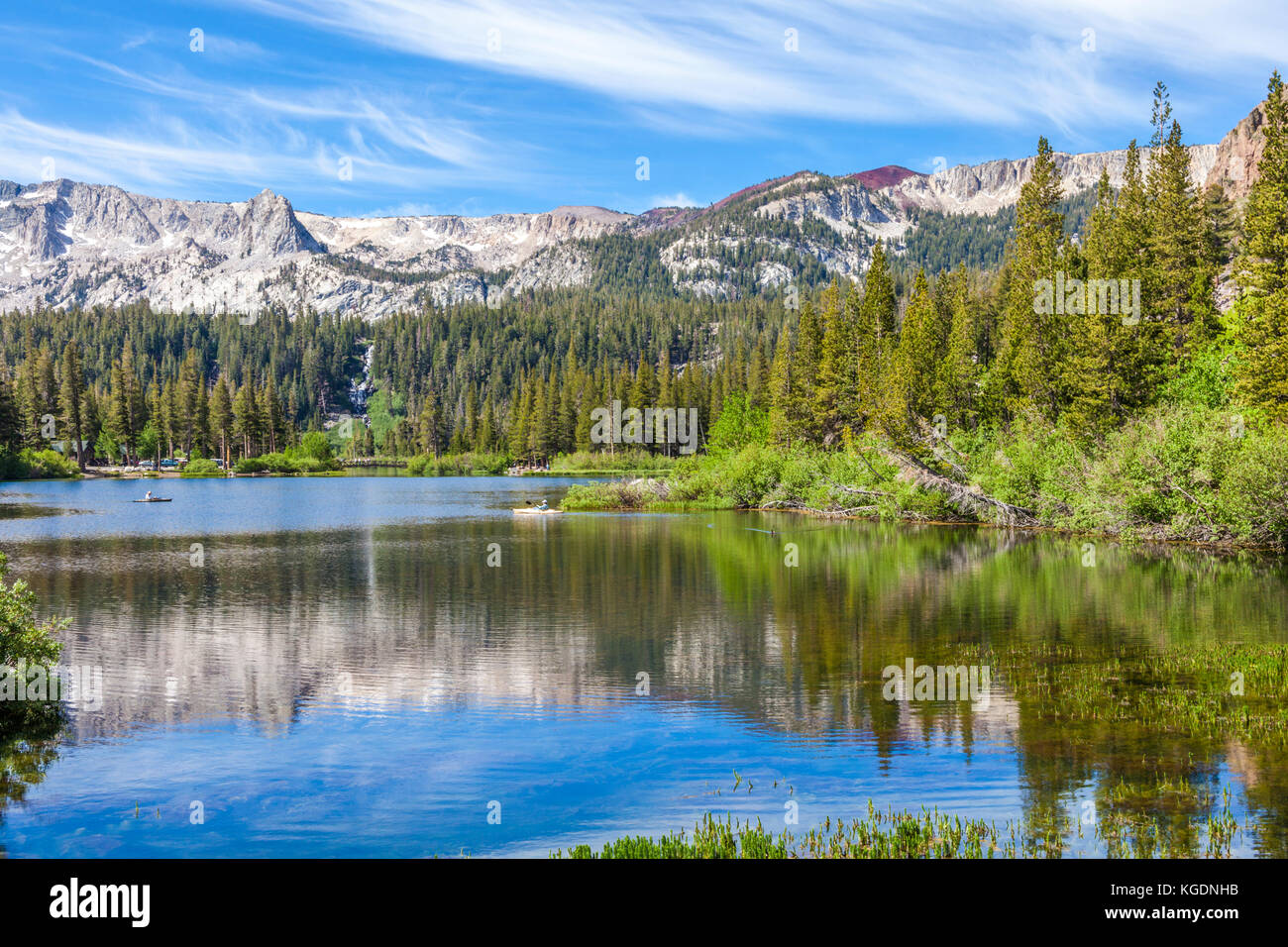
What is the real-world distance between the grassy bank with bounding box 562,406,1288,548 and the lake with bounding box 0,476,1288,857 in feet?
12.1

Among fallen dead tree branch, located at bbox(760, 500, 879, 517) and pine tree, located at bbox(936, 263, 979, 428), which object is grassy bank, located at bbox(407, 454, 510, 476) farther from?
pine tree, located at bbox(936, 263, 979, 428)

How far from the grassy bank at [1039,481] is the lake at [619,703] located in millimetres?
3694

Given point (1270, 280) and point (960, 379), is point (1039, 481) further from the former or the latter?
point (1270, 280)

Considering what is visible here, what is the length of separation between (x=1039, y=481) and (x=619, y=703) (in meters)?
47.7

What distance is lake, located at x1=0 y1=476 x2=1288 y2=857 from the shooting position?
13.5 m

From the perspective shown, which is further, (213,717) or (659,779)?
(213,717)

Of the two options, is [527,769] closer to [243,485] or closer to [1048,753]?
[1048,753]

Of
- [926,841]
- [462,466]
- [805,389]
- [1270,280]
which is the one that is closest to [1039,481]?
[1270,280]

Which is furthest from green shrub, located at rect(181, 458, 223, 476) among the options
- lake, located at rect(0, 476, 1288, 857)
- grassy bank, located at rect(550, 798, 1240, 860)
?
grassy bank, located at rect(550, 798, 1240, 860)

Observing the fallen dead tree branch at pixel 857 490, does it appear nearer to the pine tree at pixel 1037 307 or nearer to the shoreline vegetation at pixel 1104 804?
the pine tree at pixel 1037 307
